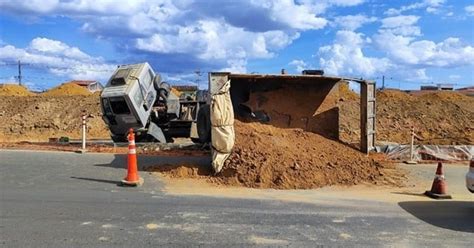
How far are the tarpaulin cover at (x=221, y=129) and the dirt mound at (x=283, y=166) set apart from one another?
7.4 inches

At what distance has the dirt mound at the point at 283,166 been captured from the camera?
10484 mm

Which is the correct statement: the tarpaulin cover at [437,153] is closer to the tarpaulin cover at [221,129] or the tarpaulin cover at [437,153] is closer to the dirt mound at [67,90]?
the tarpaulin cover at [221,129]

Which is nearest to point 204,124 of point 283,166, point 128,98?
point 128,98

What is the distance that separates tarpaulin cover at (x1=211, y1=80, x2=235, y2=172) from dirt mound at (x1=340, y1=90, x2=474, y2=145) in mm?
14524

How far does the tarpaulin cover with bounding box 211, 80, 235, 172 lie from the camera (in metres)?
11.1

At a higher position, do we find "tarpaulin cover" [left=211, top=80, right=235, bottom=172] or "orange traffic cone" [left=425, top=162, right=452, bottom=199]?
"tarpaulin cover" [left=211, top=80, right=235, bottom=172]

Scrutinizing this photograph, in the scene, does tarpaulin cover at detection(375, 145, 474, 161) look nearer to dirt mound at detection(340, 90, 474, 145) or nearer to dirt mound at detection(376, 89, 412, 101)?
dirt mound at detection(340, 90, 474, 145)

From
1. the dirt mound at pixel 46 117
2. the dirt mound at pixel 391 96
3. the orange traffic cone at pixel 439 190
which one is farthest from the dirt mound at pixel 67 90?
the orange traffic cone at pixel 439 190

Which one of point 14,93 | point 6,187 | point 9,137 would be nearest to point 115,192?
point 6,187

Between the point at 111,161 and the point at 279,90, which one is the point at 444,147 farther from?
the point at 111,161

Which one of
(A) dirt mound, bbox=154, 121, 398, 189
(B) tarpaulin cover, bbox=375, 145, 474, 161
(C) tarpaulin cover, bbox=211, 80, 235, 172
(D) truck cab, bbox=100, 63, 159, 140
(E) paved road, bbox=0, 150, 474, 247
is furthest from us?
(D) truck cab, bbox=100, 63, 159, 140

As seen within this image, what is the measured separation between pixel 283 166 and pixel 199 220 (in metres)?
4.05

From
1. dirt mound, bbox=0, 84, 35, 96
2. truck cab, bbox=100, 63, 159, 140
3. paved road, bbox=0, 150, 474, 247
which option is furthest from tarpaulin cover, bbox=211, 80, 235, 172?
dirt mound, bbox=0, 84, 35, 96

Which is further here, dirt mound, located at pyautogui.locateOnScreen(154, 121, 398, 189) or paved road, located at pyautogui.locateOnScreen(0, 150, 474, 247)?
dirt mound, located at pyautogui.locateOnScreen(154, 121, 398, 189)
